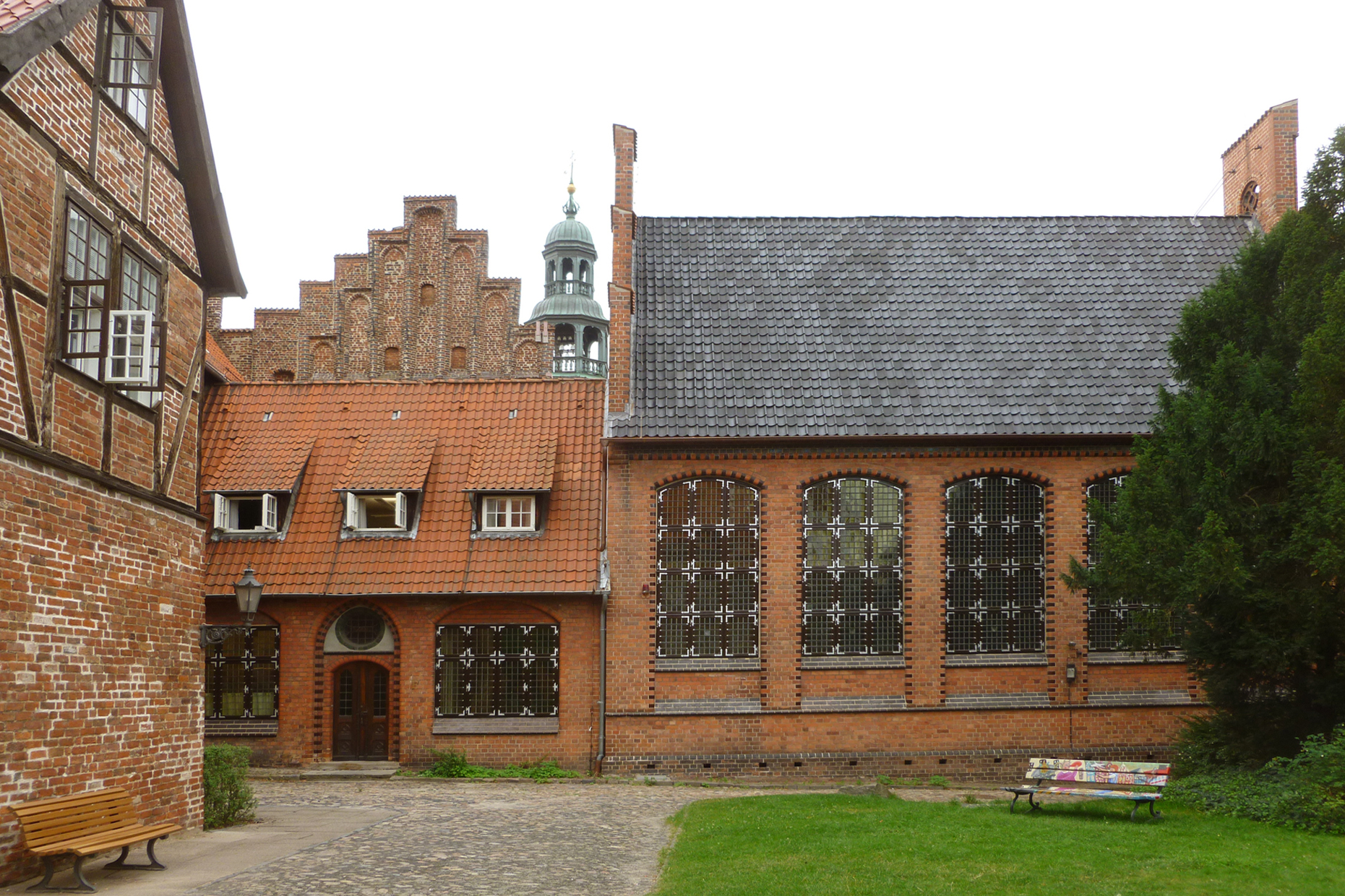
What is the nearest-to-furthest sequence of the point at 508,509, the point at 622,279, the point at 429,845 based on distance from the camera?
1. the point at 429,845
2. the point at 508,509
3. the point at 622,279

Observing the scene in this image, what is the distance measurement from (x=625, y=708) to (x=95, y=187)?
12.7 metres

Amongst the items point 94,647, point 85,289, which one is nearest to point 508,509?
point 94,647

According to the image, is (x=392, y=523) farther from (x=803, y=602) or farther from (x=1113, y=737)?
(x=1113, y=737)

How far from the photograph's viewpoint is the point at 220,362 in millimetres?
29328

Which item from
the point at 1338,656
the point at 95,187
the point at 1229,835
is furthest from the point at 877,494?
the point at 95,187

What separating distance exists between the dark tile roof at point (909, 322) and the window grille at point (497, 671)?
4139mm

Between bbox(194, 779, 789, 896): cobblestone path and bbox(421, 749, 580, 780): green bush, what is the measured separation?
2.53 ft

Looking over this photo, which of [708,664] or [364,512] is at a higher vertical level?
[364,512]

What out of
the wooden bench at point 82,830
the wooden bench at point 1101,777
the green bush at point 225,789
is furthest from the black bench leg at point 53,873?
the wooden bench at point 1101,777

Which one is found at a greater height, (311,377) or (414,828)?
A: (311,377)

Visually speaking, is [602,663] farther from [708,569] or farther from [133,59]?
[133,59]

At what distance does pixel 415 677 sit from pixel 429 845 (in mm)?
8489

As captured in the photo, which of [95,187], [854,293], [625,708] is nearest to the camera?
[95,187]

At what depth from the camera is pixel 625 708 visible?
72.2 ft
